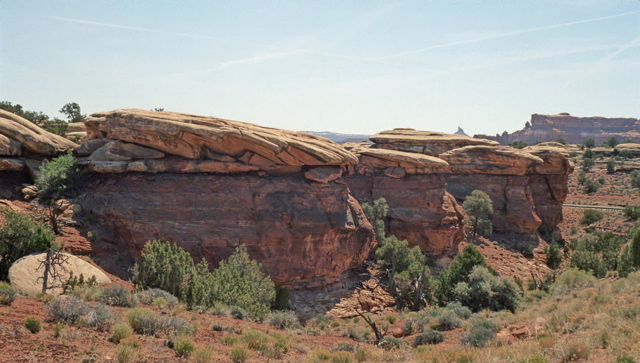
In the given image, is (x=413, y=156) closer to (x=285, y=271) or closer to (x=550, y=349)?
(x=285, y=271)

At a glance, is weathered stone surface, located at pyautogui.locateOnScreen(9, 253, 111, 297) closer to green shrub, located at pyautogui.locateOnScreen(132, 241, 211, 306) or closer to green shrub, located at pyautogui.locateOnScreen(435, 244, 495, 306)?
green shrub, located at pyautogui.locateOnScreen(132, 241, 211, 306)

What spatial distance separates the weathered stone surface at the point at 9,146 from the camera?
86.4 ft

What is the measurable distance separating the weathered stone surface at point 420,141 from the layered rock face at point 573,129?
135148 mm

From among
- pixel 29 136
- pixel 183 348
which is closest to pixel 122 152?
pixel 29 136

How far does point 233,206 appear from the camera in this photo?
29031mm

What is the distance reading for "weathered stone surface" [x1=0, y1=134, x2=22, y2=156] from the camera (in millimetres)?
26344

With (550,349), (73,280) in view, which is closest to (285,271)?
(73,280)

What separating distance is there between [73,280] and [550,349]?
1920 centimetres

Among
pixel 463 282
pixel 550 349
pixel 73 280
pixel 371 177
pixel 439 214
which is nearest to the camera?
pixel 550 349

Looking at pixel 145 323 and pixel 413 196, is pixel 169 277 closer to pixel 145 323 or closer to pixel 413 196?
pixel 145 323

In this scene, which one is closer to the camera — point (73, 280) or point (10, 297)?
point (10, 297)

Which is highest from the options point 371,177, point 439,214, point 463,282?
point 371,177

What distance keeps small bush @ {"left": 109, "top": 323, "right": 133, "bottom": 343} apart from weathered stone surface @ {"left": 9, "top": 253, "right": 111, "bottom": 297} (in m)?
6.65

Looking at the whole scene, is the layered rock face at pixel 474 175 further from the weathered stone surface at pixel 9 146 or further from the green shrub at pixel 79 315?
the green shrub at pixel 79 315
